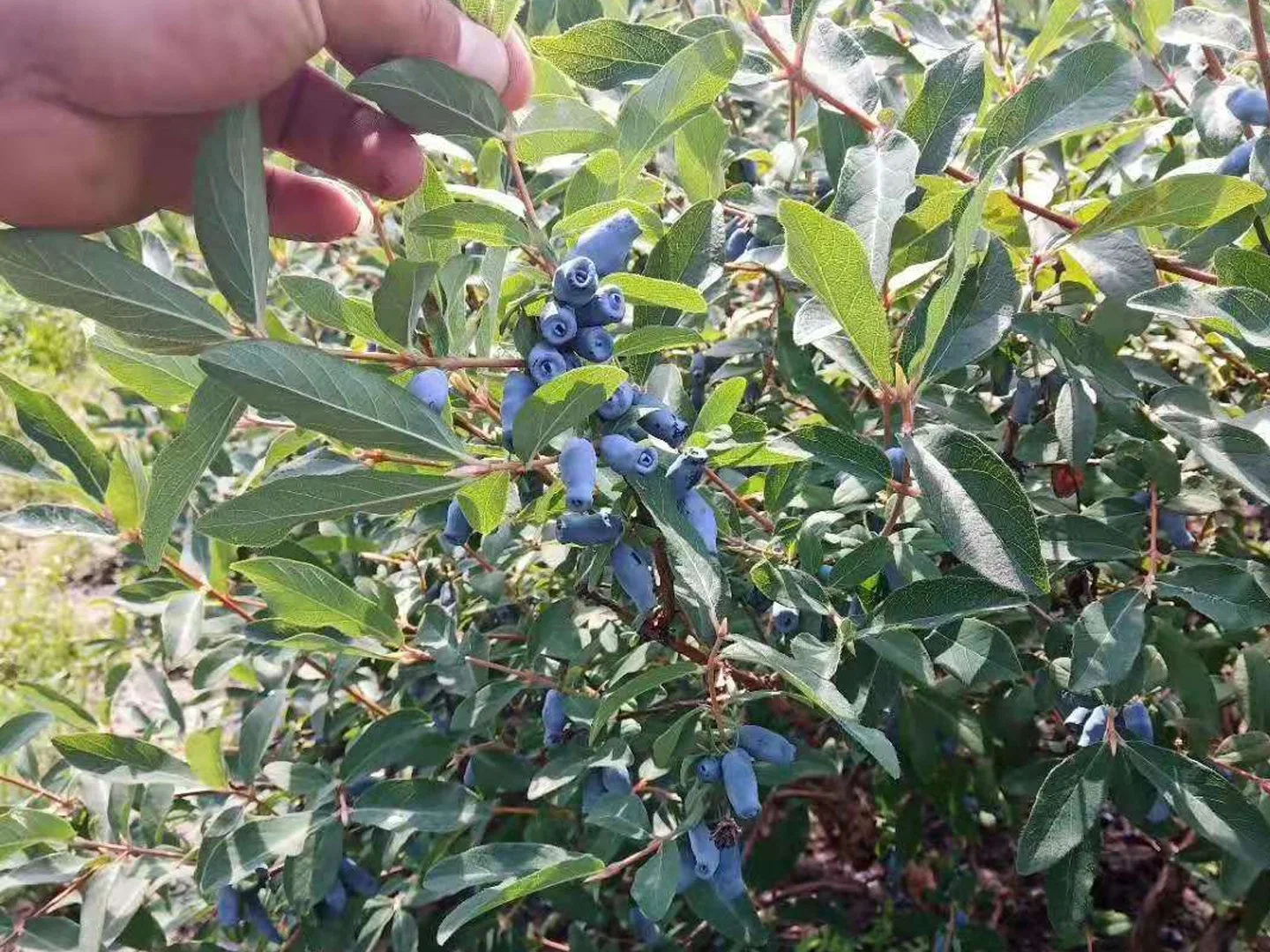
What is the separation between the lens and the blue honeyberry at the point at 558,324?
861 mm

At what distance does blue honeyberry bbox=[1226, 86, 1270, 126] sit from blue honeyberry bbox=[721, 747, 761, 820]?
853mm

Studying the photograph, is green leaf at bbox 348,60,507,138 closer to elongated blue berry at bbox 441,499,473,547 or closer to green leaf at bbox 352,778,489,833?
elongated blue berry at bbox 441,499,473,547

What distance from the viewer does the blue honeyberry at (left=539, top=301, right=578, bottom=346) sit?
0.86m

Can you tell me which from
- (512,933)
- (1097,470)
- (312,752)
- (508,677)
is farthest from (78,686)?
(1097,470)

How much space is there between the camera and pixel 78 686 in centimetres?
402

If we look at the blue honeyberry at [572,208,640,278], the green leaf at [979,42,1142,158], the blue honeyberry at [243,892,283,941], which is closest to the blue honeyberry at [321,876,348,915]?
the blue honeyberry at [243,892,283,941]

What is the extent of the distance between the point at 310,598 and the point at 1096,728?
2.92 feet

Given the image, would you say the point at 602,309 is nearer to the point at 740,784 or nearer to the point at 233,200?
the point at 233,200

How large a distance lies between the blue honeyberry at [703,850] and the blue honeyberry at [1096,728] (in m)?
0.45

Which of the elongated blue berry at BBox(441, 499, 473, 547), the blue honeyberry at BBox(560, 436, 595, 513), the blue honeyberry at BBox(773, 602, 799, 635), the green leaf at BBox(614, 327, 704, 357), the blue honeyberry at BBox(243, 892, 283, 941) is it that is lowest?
the blue honeyberry at BBox(243, 892, 283, 941)

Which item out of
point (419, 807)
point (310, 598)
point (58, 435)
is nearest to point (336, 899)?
point (419, 807)

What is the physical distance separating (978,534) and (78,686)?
3999mm

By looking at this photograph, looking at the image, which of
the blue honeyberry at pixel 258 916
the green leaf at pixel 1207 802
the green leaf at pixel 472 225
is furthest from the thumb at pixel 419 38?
the blue honeyberry at pixel 258 916

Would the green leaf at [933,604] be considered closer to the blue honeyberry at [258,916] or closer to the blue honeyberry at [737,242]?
the blue honeyberry at [737,242]
